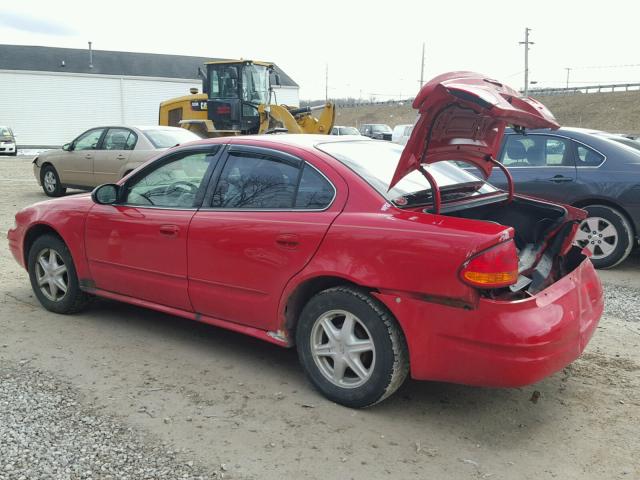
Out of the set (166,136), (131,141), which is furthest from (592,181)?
(131,141)

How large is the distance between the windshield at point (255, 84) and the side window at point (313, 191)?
14151 millimetres

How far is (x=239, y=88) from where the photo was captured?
1734 centimetres

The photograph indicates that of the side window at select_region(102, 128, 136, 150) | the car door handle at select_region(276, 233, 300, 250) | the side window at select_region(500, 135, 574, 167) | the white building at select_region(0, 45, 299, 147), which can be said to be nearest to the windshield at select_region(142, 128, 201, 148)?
the side window at select_region(102, 128, 136, 150)

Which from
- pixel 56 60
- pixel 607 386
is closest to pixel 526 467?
pixel 607 386

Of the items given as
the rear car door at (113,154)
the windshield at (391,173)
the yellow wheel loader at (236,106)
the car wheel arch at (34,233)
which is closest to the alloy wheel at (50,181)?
the rear car door at (113,154)

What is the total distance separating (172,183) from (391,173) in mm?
1691

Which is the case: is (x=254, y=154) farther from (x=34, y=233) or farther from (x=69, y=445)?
(x=34, y=233)

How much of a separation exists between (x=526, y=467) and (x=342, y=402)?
3.44 ft

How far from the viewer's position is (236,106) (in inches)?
674

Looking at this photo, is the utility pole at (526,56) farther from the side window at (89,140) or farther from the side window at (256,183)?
the side window at (256,183)

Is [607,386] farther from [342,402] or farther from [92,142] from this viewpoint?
[92,142]

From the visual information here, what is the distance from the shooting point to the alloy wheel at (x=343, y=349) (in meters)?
3.44

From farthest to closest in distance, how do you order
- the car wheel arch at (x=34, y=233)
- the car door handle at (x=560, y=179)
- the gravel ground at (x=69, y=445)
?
the car door handle at (x=560, y=179)
the car wheel arch at (x=34, y=233)
the gravel ground at (x=69, y=445)

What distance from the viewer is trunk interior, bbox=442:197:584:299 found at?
12.1 ft
